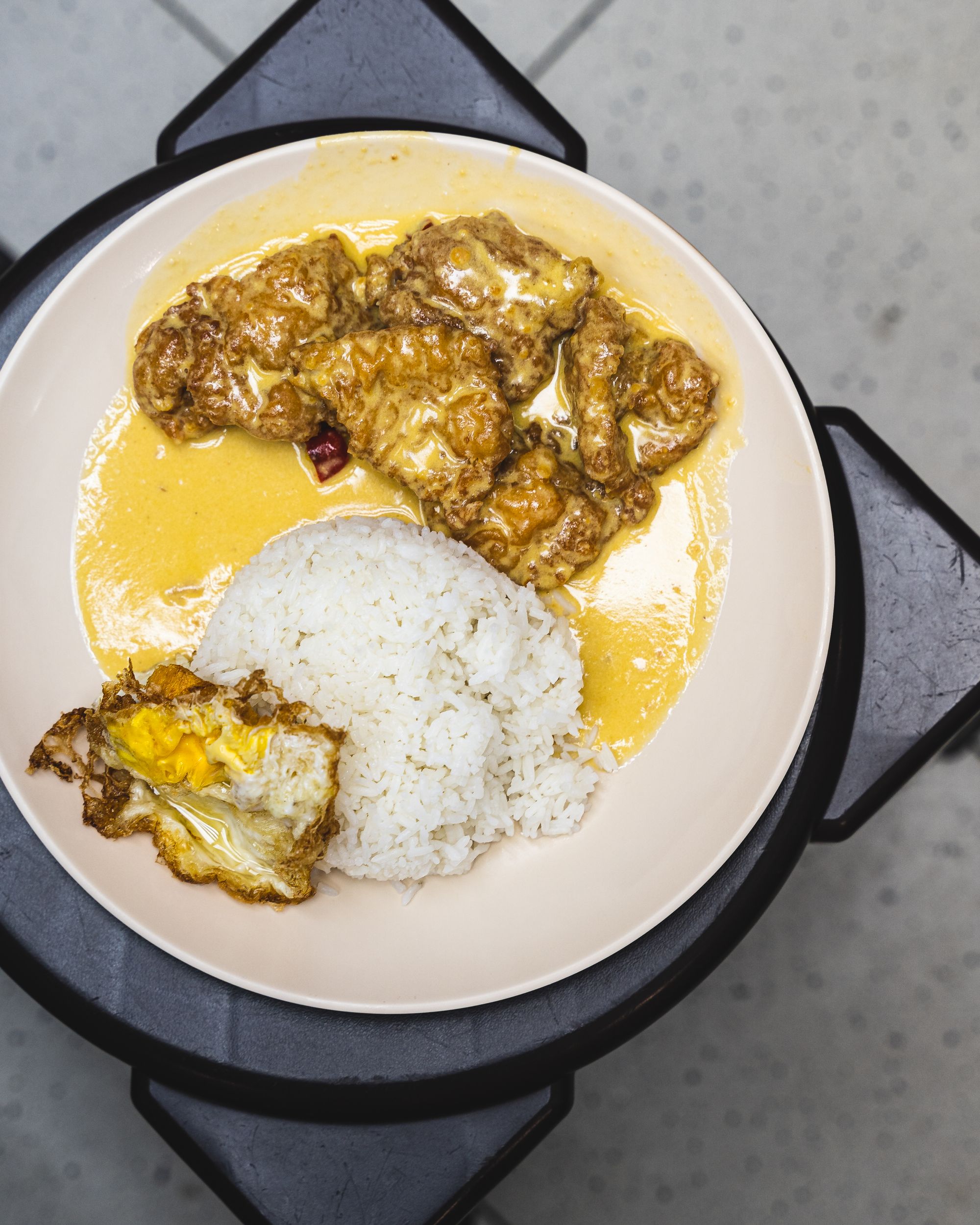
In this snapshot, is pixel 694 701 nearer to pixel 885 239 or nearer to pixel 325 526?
pixel 325 526

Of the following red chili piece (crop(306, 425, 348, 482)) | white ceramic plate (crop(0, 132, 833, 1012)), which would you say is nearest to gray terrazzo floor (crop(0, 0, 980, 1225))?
white ceramic plate (crop(0, 132, 833, 1012))

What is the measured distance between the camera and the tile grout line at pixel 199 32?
3291 millimetres

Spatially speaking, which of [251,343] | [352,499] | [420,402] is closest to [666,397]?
[420,402]

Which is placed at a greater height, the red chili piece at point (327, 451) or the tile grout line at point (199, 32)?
the tile grout line at point (199, 32)

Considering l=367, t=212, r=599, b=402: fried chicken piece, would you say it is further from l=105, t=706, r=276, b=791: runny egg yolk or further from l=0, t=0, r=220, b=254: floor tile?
l=0, t=0, r=220, b=254: floor tile

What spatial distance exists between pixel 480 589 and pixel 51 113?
2418 mm

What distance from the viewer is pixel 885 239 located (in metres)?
3.30

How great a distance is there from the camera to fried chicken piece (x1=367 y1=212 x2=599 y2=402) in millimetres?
2250

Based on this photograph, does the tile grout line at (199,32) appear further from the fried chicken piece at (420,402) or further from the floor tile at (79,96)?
the fried chicken piece at (420,402)

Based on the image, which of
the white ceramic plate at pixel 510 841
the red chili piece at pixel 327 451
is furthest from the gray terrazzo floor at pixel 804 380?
the red chili piece at pixel 327 451

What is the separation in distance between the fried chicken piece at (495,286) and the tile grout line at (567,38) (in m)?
1.39

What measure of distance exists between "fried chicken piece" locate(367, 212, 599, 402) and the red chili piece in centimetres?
31

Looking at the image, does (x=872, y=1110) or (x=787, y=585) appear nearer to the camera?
(x=787, y=585)

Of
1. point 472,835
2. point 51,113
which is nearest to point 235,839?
point 472,835
